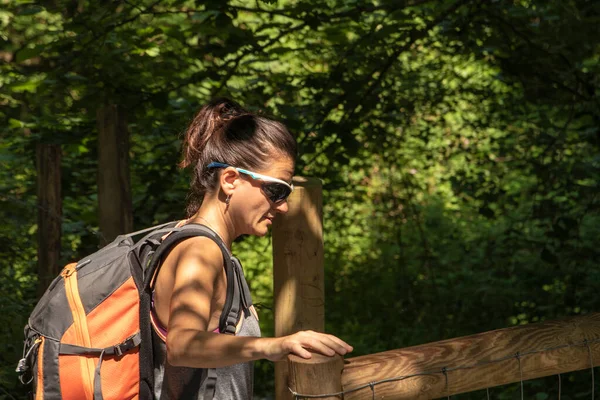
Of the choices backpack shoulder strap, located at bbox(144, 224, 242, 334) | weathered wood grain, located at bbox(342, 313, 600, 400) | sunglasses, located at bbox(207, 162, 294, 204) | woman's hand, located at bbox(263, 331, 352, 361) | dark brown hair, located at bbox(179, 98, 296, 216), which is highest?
dark brown hair, located at bbox(179, 98, 296, 216)

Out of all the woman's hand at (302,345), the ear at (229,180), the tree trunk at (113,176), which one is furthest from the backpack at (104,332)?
the tree trunk at (113,176)

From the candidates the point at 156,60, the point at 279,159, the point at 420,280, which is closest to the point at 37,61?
the point at 156,60

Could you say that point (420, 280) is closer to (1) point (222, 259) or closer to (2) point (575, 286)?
(2) point (575, 286)

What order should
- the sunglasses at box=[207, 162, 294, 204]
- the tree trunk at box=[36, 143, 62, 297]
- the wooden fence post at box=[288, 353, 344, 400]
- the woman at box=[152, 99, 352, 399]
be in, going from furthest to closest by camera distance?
the tree trunk at box=[36, 143, 62, 297], the sunglasses at box=[207, 162, 294, 204], the wooden fence post at box=[288, 353, 344, 400], the woman at box=[152, 99, 352, 399]

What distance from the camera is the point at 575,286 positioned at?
17.4ft

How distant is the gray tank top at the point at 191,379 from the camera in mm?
1829

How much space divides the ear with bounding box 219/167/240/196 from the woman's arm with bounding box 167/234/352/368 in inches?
8.7

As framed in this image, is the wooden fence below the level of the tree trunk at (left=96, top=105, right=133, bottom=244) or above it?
below

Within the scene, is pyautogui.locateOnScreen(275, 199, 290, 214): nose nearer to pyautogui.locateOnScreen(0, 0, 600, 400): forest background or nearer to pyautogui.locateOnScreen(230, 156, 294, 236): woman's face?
pyautogui.locateOnScreen(230, 156, 294, 236): woman's face

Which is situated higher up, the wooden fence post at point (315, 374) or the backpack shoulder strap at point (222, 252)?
the backpack shoulder strap at point (222, 252)

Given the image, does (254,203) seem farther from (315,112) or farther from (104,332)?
(315,112)

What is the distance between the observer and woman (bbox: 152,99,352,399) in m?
1.68

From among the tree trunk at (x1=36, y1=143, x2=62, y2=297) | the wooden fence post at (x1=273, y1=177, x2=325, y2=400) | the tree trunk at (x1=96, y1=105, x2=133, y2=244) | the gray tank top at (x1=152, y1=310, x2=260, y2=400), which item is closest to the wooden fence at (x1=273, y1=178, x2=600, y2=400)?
the wooden fence post at (x1=273, y1=177, x2=325, y2=400)

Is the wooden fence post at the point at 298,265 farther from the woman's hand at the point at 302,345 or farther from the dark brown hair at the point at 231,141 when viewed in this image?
the woman's hand at the point at 302,345
